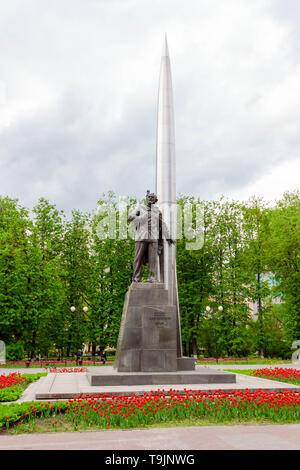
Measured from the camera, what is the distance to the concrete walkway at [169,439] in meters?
5.48

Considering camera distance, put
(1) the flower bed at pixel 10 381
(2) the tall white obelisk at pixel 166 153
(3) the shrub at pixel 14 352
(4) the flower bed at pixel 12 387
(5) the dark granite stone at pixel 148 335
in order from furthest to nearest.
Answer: (3) the shrub at pixel 14 352
(2) the tall white obelisk at pixel 166 153
(1) the flower bed at pixel 10 381
(5) the dark granite stone at pixel 148 335
(4) the flower bed at pixel 12 387

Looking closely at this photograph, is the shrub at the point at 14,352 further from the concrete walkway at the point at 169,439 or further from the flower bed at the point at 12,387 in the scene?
the concrete walkway at the point at 169,439

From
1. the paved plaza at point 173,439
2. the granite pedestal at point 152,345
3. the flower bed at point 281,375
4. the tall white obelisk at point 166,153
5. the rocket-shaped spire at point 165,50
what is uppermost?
the rocket-shaped spire at point 165,50

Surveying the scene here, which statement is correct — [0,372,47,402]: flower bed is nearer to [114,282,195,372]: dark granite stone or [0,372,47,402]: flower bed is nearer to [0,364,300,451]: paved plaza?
[114,282,195,372]: dark granite stone

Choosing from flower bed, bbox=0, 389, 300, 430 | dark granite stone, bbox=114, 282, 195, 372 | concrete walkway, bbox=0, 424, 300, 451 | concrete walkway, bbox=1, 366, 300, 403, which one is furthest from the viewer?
dark granite stone, bbox=114, 282, 195, 372

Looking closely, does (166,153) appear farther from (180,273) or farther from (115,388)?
(180,273)

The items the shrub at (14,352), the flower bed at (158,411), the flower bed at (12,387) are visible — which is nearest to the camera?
the flower bed at (158,411)

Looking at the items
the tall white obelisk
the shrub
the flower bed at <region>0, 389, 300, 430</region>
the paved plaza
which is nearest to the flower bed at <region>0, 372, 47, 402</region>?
the flower bed at <region>0, 389, 300, 430</region>

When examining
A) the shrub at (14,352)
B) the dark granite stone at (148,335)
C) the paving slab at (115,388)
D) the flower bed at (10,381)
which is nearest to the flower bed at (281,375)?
the paving slab at (115,388)

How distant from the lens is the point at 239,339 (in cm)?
3062

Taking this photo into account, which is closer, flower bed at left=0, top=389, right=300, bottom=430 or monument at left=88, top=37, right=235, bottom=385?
flower bed at left=0, top=389, right=300, bottom=430

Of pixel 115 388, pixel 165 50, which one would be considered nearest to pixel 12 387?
pixel 115 388

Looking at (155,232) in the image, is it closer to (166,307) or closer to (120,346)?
(166,307)

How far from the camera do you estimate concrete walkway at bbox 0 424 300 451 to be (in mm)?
5480
